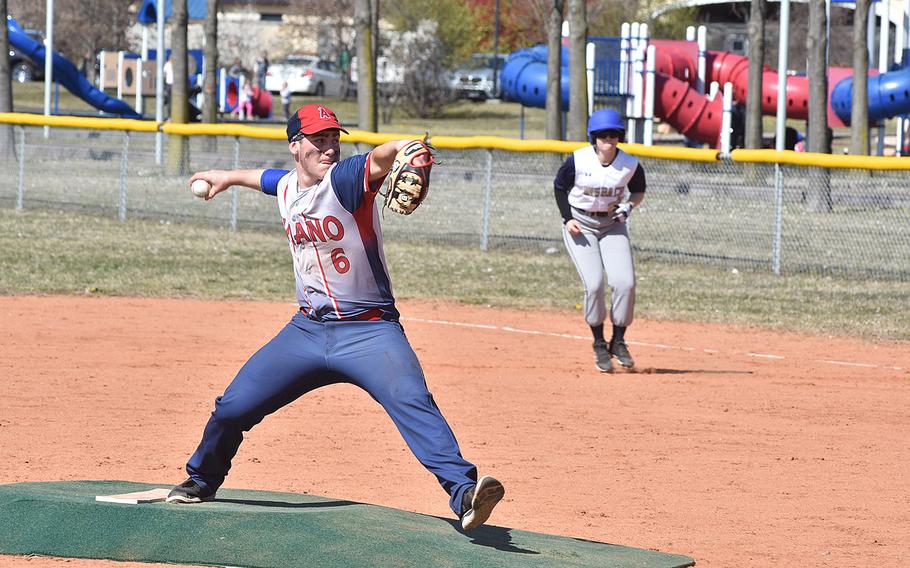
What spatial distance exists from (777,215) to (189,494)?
37.5 feet

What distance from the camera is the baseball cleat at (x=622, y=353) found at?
1116 cm

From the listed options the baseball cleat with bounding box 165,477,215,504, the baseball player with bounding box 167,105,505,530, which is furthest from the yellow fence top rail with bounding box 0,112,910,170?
the baseball cleat with bounding box 165,477,215,504

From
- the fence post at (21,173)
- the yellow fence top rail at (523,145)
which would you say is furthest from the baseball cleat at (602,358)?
the fence post at (21,173)

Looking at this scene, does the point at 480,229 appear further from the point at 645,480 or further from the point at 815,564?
the point at 815,564

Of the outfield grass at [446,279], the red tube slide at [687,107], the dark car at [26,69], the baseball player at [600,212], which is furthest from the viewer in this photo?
the dark car at [26,69]

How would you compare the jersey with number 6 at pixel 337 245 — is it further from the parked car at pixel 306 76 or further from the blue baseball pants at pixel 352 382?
the parked car at pixel 306 76

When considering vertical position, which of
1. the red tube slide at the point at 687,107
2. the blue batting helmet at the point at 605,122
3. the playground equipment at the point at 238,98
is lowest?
the blue batting helmet at the point at 605,122

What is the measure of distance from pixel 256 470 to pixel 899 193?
1061 centimetres

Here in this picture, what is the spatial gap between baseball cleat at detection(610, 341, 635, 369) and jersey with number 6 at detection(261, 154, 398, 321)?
5296mm

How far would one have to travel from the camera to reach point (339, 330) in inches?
236

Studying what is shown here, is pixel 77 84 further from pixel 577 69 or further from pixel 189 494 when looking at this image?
pixel 189 494

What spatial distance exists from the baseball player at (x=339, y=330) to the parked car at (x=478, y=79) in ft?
162

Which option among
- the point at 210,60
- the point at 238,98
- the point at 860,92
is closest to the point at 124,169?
the point at 210,60

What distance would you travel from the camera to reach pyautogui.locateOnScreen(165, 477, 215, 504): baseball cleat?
6.34 metres
